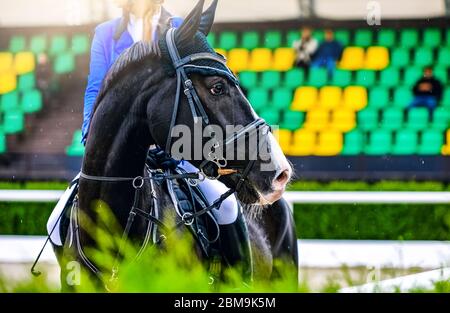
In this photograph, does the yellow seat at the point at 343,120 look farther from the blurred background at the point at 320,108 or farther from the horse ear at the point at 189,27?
the horse ear at the point at 189,27

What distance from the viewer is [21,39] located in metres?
2.72

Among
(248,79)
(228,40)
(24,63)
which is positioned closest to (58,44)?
(24,63)

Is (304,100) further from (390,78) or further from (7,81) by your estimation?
(7,81)

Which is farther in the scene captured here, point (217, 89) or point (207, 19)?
point (207, 19)

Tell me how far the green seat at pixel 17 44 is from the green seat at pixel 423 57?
5.93 ft

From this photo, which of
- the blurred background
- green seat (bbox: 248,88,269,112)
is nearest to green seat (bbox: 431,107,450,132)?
the blurred background

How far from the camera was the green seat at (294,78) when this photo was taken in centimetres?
335

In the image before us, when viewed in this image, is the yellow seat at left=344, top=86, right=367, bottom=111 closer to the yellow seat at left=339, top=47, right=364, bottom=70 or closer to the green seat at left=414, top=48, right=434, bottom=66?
the yellow seat at left=339, top=47, right=364, bottom=70

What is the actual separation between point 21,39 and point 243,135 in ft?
3.18

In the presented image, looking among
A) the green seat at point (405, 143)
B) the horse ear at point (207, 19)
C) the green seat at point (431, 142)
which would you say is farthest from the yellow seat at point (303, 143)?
the horse ear at point (207, 19)

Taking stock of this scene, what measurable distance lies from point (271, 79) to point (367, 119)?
509 mm

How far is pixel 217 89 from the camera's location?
232 centimetres
